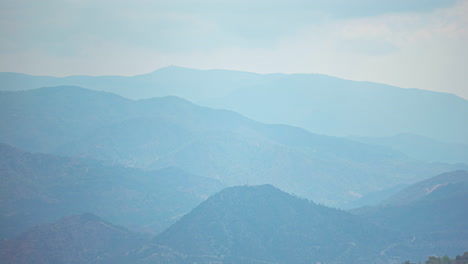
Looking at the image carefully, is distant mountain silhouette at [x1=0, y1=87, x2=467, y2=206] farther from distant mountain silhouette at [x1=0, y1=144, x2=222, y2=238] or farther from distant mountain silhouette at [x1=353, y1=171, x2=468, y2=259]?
distant mountain silhouette at [x1=353, y1=171, x2=468, y2=259]

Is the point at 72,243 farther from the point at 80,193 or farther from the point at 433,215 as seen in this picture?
the point at 433,215

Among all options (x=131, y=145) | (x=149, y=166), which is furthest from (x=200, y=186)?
(x=131, y=145)

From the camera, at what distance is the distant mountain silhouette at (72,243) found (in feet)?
264

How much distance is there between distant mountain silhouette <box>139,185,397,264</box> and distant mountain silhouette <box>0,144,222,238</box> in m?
28.4

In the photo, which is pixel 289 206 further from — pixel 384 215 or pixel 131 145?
pixel 131 145

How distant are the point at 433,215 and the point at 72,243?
68559 millimetres

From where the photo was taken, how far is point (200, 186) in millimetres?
155625

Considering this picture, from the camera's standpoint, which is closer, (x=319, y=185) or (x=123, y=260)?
(x=123, y=260)

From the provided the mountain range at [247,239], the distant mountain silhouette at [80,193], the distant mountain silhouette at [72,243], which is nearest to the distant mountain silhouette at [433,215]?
the mountain range at [247,239]

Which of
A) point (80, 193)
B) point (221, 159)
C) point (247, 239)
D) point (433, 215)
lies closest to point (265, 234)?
point (247, 239)

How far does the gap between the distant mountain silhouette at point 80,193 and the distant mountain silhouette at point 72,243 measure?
831 inches

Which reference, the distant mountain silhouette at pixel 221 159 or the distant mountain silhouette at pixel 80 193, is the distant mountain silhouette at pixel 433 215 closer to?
the distant mountain silhouette at pixel 221 159

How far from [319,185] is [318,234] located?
83.4m

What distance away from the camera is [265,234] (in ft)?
292
